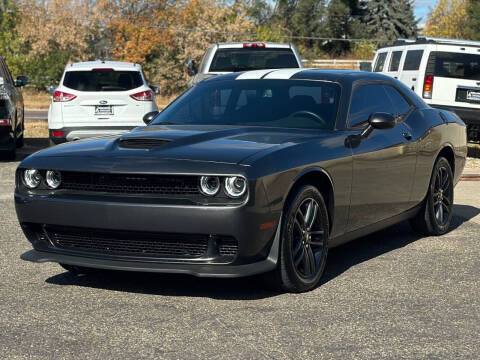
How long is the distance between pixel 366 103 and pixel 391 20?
7615 cm

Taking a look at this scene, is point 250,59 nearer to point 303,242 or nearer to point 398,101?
point 398,101

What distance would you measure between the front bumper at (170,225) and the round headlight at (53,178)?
123 millimetres

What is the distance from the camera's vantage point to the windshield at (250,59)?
56.0ft

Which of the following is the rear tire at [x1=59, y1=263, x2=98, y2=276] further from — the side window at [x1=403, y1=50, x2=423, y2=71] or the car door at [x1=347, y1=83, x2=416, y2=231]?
the side window at [x1=403, y1=50, x2=423, y2=71]

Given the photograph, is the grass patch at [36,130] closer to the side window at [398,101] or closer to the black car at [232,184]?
the side window at [398,101]

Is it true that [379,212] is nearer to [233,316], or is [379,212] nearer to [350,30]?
[233,316]

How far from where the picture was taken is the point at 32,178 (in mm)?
6156

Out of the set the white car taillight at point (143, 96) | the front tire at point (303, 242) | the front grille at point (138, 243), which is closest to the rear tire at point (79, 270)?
the front grille at point (138, 243)

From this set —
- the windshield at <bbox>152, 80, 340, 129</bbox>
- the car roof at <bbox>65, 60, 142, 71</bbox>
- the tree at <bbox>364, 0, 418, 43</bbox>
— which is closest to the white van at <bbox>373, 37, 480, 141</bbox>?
the car roof at <bbox>65, 60, 142, 71</bbox>

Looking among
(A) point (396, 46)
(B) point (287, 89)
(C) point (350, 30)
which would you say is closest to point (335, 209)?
(B) point (287, 89)

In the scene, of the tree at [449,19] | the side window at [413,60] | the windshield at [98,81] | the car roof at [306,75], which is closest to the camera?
the car roof at [306,75]

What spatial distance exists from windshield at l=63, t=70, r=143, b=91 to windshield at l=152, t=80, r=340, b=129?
872 cm

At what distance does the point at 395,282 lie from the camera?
21.6 feet

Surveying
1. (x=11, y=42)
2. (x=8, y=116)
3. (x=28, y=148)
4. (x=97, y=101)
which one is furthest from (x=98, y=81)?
(x=11, y=42)
